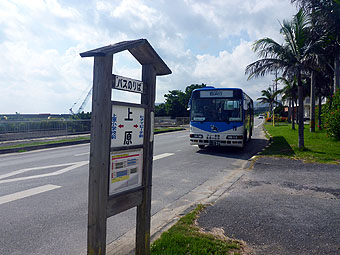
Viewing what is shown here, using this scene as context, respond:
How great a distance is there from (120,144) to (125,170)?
1.02ft

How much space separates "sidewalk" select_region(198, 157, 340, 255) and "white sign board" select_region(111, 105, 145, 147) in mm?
2026

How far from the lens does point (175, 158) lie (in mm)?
11906

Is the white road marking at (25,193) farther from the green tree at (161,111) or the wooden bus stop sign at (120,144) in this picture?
the green tree at (161,111)

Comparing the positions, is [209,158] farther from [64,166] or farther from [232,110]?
[64,166]

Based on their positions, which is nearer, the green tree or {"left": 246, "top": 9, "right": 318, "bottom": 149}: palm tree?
{"left": 246, "top": 9, "right": 318, "bottom": 149}: palm tree

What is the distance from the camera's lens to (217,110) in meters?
13.7

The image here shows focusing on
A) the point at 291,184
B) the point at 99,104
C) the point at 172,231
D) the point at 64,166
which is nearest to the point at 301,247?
the point at 172,231

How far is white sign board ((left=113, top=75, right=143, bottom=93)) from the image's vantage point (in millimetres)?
2957

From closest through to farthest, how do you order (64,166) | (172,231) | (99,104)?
1. (99,104)
2. (172,231)
3. (64,166)

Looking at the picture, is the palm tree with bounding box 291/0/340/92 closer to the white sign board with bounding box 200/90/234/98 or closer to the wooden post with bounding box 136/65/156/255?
the white sign board with bounding box 200/90/234/98

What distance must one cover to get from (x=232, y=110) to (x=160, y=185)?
Result: 7.25m

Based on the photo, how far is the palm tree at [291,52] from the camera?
41.7 ft

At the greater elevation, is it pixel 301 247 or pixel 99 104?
pixel 99 104

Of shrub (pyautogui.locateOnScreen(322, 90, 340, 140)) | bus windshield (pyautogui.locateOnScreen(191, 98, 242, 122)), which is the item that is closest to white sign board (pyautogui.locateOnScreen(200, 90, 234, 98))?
bus windshield (pyautogui.locateOnScreen(191, 98, 242, 122))
